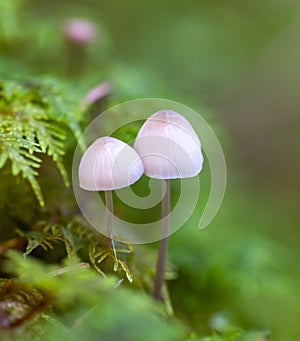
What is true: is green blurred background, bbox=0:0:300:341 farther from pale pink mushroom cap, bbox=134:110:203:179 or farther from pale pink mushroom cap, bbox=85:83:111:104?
pale pink mushroom cap, bbox=134:110:203:179

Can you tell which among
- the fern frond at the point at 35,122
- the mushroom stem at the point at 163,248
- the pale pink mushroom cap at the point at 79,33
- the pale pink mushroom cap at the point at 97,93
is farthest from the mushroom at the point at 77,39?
the mushroom stem at the point at 163,248

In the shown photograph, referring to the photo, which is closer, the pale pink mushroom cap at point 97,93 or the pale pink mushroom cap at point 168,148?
the pale pink mushroom cap at point 168,148

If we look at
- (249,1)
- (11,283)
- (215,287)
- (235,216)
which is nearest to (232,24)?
(249,1)

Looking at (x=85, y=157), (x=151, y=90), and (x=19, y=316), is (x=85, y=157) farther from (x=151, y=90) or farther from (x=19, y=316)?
(x=151, y=90)

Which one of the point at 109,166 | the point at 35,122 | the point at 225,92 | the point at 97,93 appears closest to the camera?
the point at 109,166

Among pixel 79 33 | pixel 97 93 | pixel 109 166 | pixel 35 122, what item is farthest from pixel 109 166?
pixel 79 33

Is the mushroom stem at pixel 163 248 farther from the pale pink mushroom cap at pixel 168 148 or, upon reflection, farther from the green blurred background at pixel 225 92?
the green blurred background at pixel 225 92

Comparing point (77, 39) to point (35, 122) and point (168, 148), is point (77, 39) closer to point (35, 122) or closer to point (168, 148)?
point (35, 122)
